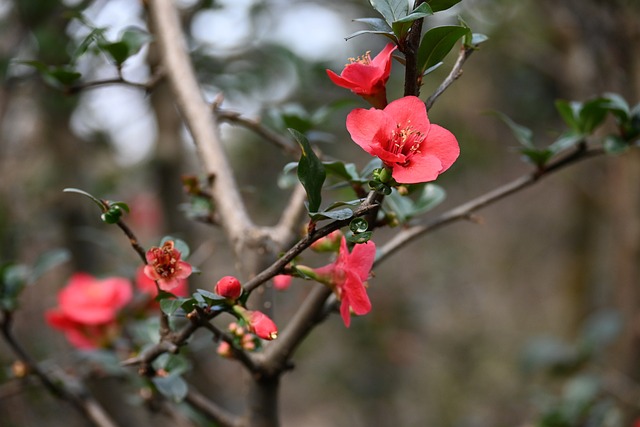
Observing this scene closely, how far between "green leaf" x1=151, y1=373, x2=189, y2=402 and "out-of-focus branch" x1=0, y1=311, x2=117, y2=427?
270mm

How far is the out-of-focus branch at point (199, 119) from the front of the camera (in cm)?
73

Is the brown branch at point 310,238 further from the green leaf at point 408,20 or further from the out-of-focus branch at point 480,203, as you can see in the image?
the out-of-focus branch at point 480,203

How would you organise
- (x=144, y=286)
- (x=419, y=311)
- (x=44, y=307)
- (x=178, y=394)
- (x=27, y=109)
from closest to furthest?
(x=178, y=394) < (x=144, y=286) < (x=27, y=109) < (x=44, y=307) < (x=419, y=311)

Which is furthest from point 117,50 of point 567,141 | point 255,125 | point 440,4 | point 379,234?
point 379,234

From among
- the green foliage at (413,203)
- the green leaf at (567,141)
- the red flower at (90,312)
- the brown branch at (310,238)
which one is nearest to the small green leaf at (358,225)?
the brown branch at (310,238)

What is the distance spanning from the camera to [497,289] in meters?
4.44

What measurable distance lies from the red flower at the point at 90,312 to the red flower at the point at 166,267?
1.87ft

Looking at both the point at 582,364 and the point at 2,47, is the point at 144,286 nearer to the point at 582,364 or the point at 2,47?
the point at 2,47

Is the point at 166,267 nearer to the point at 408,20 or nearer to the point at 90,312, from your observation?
the point at 408,20

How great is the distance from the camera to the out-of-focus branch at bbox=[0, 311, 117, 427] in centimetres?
77

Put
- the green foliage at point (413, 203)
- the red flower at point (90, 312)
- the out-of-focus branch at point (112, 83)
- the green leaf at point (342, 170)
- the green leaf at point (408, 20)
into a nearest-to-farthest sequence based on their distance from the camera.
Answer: the green leaf at point (408, 20) < the green leaf at point (342, 170) < the green foliage at point (413, 203) < the out-of-focus branch at point (112, 83) < the red flower at point (90, 312)

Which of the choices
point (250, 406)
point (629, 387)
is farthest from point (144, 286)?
point (629, 387)

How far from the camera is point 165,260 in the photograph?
495 mm

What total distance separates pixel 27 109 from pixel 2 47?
0.96 ft
